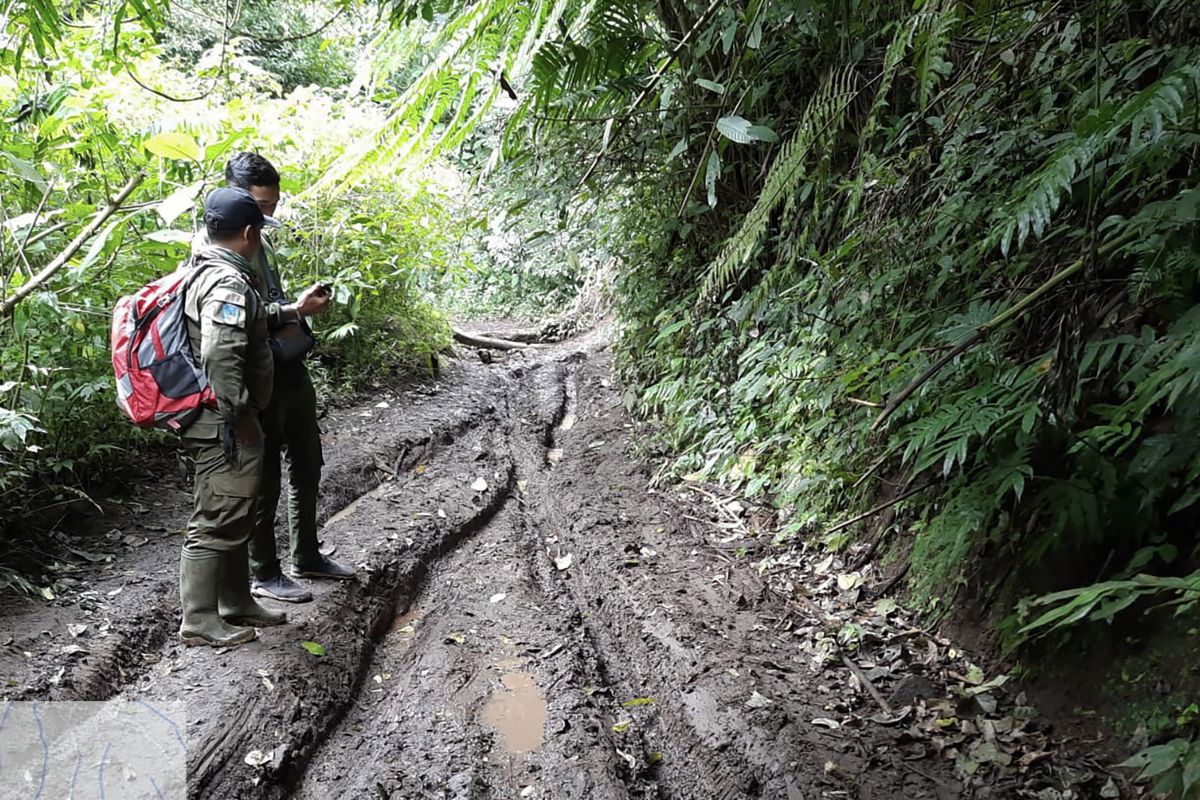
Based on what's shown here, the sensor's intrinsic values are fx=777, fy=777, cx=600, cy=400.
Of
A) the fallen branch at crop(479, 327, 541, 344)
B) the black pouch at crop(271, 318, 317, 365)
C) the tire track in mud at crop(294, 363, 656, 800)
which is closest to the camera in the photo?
the tire track in mud at crop(294, 363, 656, 800)

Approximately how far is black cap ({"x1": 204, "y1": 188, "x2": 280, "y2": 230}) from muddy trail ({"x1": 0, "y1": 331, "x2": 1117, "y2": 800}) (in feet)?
6.11

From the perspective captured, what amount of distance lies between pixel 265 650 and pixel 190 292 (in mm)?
1593

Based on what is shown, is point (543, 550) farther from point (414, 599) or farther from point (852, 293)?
point (852, 293)

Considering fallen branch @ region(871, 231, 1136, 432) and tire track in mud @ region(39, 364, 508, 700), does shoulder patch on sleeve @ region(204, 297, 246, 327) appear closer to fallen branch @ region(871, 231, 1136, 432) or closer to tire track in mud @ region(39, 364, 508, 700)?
tire track in mud @ region(39, 364, 508, 700)

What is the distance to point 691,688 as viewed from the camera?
3.26 m

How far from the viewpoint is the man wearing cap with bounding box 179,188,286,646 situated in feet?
A: 10.6

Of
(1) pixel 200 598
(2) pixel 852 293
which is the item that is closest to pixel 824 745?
(2) pixel 852 293

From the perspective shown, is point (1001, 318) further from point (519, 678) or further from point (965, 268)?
point (519, 678)

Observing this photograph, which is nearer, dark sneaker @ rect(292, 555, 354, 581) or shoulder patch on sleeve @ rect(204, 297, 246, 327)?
shoulder patch on sleeve @ rect(204, 297, 246, 327)

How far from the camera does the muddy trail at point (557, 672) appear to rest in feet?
9.08

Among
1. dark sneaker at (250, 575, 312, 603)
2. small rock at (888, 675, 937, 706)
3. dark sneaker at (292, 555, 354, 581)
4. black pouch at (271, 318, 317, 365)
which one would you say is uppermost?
black pouch at (271, 318, 317, 365)

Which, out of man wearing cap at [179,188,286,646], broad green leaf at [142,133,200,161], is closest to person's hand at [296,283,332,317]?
man wearing cap at [179,188,286,646]

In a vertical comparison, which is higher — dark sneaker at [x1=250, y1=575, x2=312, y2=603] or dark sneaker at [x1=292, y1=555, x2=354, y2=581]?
dark sneaker at [x1=250, y1=575, x2=312, y2=603]

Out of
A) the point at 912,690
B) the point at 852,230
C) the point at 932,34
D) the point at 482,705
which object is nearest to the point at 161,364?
the point at 482,705
